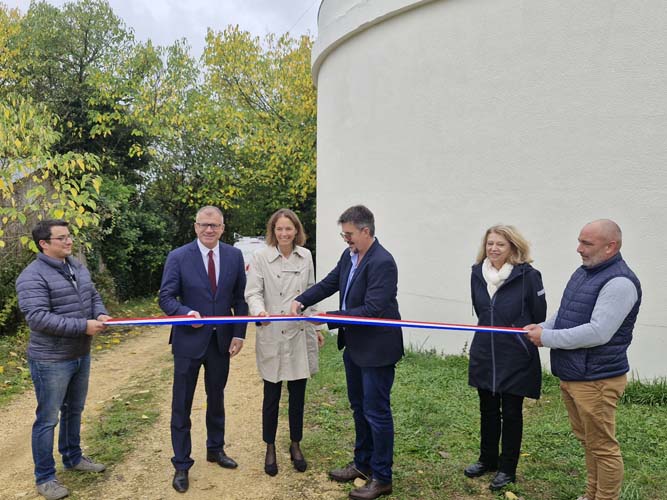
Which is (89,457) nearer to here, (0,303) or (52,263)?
(52,263)

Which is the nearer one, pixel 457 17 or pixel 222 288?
pixel 222 288

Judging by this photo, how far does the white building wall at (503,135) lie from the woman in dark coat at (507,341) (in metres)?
2.68

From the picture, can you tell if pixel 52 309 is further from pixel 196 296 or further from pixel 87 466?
pixel 87 466

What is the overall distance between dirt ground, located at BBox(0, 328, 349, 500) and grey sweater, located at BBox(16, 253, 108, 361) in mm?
1065

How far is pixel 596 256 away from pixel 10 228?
31.4 ft

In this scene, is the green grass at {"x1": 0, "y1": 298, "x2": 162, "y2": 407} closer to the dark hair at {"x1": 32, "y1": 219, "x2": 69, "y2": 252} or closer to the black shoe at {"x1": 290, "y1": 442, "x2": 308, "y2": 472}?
the dark hair at {"x1": 32, "y1": 219, "x2": 69, "y2": 252}

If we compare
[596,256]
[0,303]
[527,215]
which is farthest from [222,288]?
[0,303]

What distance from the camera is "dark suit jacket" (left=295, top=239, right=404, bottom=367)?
145 inches

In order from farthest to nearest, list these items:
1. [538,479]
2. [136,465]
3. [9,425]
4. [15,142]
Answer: [15,142] < [9,425] < [136,465] < [538,479]

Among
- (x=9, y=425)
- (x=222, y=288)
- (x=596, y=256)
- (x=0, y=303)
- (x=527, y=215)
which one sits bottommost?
(x=9, y=425)

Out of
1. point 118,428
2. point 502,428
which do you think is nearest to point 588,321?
point 502,428

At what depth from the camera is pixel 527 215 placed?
661cm

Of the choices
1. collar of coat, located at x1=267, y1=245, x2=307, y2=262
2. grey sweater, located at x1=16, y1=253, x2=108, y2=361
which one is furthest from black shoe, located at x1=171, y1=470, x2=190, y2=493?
collar of coat, located at x1=267, y1=245, x2=307, y2=262

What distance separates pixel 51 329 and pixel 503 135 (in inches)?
216
